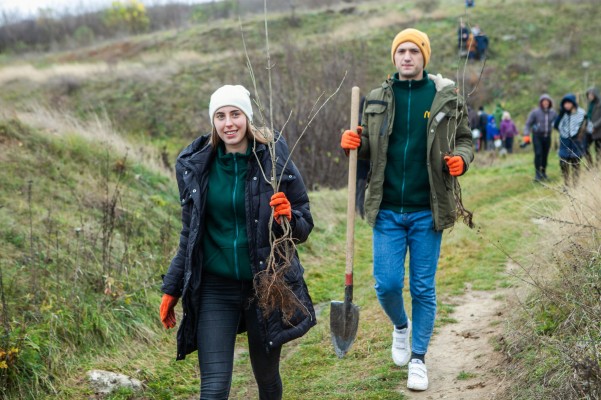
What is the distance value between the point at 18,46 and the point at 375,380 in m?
53.6

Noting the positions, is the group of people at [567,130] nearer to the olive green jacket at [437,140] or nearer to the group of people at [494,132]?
the olive green jacket at [437,140]

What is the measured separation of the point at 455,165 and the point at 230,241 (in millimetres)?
1575

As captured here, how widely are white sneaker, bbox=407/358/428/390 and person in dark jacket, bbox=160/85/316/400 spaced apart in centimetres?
121

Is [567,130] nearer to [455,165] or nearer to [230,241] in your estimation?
[455,165]

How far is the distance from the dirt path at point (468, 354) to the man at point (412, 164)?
0.24m

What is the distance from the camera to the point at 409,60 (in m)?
4.49

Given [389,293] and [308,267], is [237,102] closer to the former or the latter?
[389,293]

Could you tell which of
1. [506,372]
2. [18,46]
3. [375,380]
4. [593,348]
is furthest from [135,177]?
[18,46]

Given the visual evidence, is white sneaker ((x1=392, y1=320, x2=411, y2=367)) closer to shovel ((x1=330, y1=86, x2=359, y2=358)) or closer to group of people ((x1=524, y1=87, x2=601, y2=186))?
shovel ((x1=330, y1=86, x2=359, y2=358))

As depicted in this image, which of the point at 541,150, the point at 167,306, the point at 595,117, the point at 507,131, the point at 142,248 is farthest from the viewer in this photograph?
the point at 507,131

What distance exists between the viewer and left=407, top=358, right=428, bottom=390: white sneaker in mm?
4629

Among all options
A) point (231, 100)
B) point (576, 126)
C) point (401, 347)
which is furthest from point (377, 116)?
point (576, 126)

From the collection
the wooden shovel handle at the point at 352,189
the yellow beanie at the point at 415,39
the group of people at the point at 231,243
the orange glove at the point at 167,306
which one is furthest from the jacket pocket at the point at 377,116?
the orange glove at the point at 167,306

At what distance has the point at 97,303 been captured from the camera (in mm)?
5824
